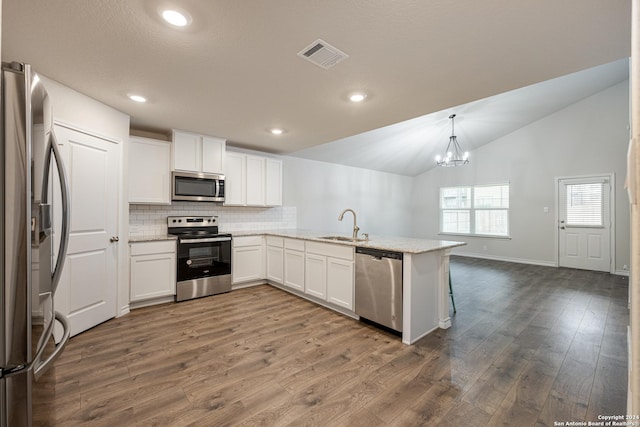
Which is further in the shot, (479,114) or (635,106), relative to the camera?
(479,114)

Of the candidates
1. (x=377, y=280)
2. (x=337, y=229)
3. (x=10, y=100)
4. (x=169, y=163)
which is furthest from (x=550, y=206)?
(x=10, y=100)

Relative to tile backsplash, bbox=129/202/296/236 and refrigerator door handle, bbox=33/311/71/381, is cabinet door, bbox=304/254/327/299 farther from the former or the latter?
refrigerator door handle, bbox=33/311/71/381

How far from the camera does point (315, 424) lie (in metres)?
1.60

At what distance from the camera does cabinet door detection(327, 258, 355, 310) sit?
3.11 meters

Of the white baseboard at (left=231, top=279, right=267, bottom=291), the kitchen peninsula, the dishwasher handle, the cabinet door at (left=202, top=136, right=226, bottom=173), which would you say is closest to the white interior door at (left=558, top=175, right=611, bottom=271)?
the kitchen peninsula

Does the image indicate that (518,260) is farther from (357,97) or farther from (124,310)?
(124,310)

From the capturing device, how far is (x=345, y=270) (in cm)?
317

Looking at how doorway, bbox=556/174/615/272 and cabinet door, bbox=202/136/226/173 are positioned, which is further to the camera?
doorway, bbox=556/174/615/272

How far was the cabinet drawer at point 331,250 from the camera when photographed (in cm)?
313

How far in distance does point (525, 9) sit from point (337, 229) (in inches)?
205

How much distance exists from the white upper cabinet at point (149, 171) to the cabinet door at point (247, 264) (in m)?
1.24

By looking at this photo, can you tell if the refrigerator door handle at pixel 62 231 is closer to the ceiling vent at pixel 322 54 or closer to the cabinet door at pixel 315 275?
the ceiling vent at pixel 322 54

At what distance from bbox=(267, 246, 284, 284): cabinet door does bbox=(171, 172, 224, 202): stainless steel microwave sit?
1.11 meters

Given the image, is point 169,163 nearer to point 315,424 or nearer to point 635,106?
point 315,424
